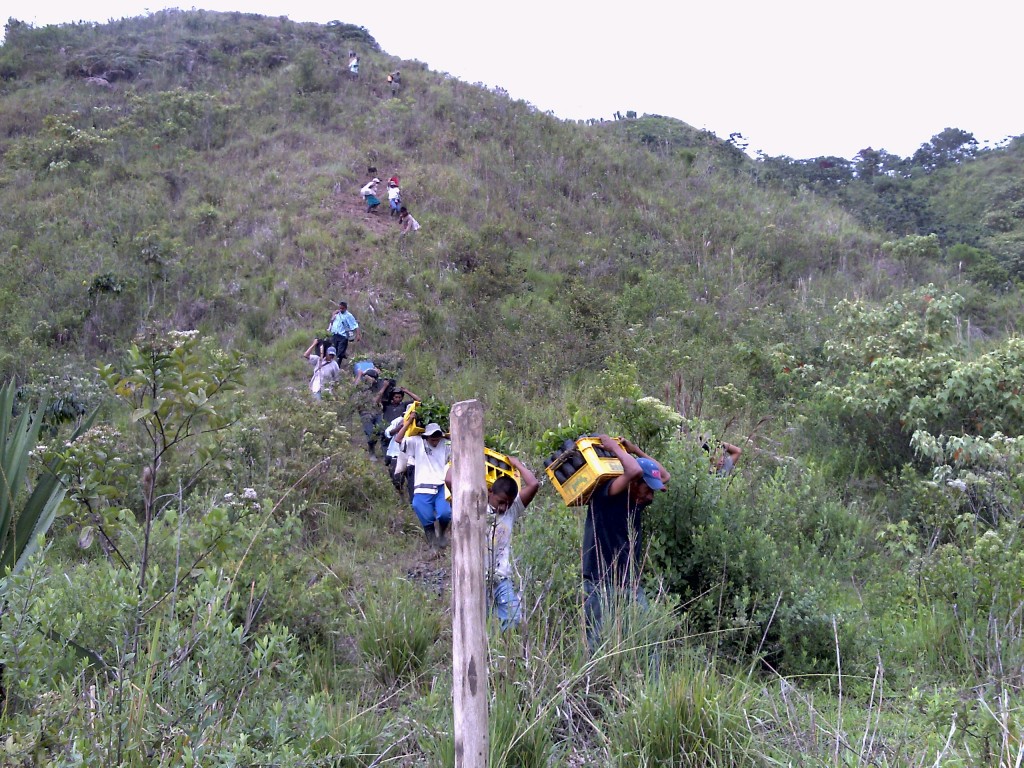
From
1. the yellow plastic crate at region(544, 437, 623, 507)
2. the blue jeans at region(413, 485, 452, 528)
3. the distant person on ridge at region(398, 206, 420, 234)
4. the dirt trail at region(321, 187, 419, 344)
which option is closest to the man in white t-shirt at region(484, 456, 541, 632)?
the yellow plastic crate at region(544, 437, 623, 507)

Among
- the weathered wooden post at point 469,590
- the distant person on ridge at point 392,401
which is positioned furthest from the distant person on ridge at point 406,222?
the weathered wooden post at point 469,590

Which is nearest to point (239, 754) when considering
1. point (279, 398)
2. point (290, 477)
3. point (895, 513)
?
point (290, 477)

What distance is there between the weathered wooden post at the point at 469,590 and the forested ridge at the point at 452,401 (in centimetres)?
46

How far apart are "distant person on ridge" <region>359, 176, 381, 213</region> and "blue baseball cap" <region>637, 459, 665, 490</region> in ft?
46.0

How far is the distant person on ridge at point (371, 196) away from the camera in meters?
17.9

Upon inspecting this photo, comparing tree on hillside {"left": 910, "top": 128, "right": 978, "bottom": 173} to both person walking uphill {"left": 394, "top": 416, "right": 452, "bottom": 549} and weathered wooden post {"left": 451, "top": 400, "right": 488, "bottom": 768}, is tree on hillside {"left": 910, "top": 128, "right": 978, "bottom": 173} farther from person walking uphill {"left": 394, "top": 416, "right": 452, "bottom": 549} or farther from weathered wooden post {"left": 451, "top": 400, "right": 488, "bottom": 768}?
weathered wooden post {"left": 451, "top": 400, "right": 488, "bottom": 768}

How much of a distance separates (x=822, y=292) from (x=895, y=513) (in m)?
8.54

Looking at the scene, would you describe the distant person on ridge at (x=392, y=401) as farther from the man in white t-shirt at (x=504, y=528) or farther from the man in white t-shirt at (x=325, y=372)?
the man in white t-shirt at (x=504, y=528)

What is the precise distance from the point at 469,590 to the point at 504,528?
2.39 meters

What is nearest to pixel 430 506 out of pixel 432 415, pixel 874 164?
pixel 432 415

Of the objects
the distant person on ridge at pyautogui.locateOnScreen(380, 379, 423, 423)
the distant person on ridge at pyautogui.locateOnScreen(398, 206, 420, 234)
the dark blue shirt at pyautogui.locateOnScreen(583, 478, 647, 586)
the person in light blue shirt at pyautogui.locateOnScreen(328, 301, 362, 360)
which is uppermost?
the distant person on ridge at pyautogui.locateOnScreen(398, 206, 420, 234)

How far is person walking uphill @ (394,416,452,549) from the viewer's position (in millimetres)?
7398

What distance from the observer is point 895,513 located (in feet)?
27.0

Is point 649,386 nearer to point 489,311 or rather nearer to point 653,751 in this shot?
point 489,311
